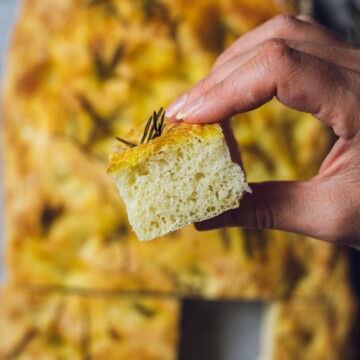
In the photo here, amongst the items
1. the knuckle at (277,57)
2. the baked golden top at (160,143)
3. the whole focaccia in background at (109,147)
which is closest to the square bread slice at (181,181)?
the baked golden top at (160,143)

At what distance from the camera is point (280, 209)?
99cm

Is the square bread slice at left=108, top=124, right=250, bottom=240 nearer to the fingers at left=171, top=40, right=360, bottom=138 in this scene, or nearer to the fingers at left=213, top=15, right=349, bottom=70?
the fingers at left=171, top=40, right=360, bottom=138

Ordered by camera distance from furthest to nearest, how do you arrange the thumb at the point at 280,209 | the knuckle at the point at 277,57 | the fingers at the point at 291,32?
the fingers at the point at 291,32, the thumb at the point at 280,209, the knuckle at the point at 277,57

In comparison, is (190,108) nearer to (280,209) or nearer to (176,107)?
(176,107)

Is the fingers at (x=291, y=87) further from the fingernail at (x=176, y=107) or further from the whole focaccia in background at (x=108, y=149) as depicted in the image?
the whole focaccia in background at (x=108, y=149)

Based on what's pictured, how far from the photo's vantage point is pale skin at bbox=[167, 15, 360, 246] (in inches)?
34.9

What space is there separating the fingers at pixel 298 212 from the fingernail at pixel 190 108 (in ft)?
0.53

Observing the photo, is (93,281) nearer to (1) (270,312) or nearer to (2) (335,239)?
(1) (270,312)

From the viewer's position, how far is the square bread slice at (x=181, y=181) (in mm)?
908

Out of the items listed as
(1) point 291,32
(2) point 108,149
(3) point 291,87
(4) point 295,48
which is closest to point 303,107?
(3) point 291,87

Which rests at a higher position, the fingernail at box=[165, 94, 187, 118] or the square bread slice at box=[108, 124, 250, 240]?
the fingernail at box=[165, 94, 187, 118]

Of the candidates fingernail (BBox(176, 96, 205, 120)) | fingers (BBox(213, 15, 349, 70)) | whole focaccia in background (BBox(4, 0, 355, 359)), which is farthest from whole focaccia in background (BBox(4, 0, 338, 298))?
fingernail (BBox(176, 96, 205, 120))

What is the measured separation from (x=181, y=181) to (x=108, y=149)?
2.68 ft

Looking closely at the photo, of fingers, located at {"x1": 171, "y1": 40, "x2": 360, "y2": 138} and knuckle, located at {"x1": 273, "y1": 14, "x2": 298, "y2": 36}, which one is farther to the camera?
knuckle, located at {"x1": 273, "y1": 14, "x2": 298, "y2": 36}
